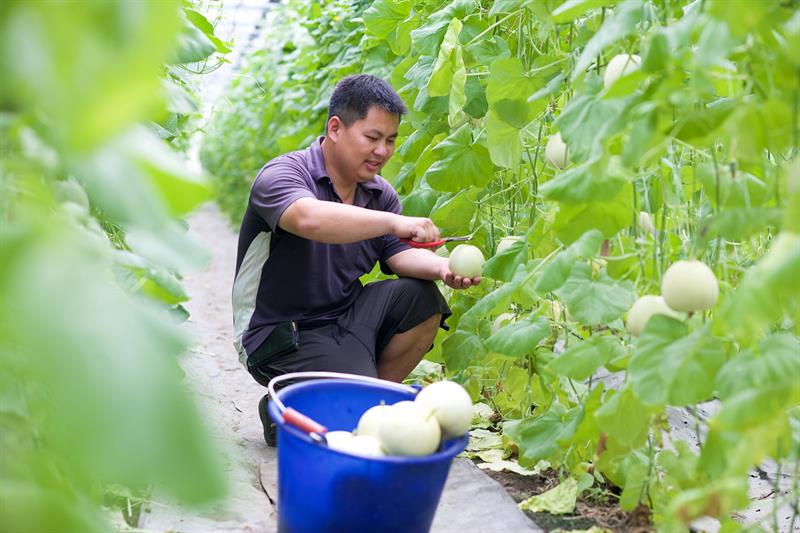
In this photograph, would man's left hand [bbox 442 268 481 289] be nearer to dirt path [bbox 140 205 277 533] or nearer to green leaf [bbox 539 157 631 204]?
dirt path [bbox 140 205 277 533]

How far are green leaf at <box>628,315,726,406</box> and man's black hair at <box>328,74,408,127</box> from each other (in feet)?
4.57

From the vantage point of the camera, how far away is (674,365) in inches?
57.1

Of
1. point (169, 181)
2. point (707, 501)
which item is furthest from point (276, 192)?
point (169, 181)

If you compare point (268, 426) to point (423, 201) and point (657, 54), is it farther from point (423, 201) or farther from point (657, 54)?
point (657, 54)

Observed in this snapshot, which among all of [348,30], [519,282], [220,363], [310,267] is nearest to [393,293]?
[310,267]

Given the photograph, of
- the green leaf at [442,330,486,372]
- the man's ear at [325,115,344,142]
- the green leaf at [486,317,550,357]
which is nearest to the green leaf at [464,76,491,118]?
the man's ear at [325,115,344,142]

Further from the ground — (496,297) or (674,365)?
(674,365)

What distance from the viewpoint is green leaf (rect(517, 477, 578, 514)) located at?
2080 mm

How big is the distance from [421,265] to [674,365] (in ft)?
4.43

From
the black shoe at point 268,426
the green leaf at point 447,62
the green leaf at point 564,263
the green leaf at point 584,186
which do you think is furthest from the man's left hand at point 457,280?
the green leaf at point 584,186

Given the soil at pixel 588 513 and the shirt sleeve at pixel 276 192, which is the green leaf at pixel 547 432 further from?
the shirt sleeve at pixel 276 192

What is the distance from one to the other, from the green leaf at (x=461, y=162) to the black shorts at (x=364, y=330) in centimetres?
37

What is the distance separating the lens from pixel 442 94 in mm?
2518

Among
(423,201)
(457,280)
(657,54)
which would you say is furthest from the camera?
(423,201)
